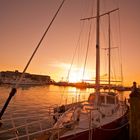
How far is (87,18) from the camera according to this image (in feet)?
77.4

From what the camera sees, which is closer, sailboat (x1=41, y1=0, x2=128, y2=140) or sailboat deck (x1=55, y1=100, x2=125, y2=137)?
sailboat (x1=41, y1=0, x2=128, y2=140)

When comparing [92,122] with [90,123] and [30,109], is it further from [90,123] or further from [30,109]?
[30,109]

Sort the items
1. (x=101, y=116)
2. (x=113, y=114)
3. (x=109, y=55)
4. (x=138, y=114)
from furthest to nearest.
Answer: (x=109, y=55), (x=113, y=114), (x=101, y=116), (x=138, y=114)

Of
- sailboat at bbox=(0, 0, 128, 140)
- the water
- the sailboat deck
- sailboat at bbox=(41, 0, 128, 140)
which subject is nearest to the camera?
sailboat at bbox=(0, 0, 128, 140)

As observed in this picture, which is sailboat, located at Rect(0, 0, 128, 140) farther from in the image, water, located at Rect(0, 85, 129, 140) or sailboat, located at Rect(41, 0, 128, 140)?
water, located at Rect(0, 85, 129, 140)

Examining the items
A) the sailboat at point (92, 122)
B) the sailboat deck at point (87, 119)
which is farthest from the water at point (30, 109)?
the sailboat deck at point (87, 119)

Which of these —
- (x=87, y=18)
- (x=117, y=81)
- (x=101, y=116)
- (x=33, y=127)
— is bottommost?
(x=33, y=127)

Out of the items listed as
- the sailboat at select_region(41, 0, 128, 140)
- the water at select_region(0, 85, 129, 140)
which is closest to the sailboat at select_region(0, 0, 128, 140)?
the sailboat at select_region(41, 0, 128, 140)

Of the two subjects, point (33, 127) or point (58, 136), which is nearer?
point (58, 136)

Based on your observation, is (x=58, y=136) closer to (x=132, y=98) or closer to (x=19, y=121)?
(x=132, y=98)

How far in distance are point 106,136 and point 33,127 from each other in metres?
9.69

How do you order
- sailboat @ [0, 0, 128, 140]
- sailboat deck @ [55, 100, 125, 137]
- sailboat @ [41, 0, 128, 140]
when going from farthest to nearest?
1. sailboat deck @ [55, 100, 125, 137]
2. sailboat @ [41, 0, 128, 140]
3. sailboat @ [0, 0, 128, 140]

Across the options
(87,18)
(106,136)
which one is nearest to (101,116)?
(106,136)

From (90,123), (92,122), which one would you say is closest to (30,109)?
(92,122)
